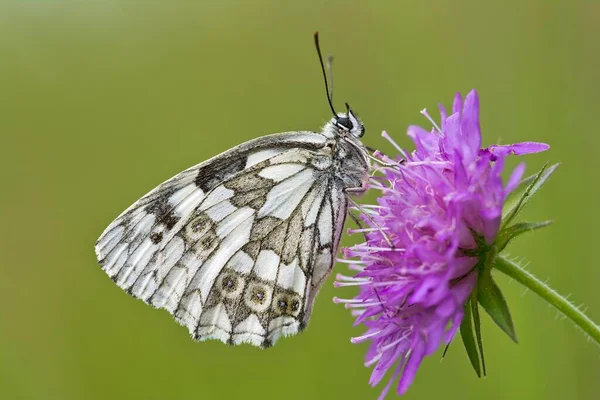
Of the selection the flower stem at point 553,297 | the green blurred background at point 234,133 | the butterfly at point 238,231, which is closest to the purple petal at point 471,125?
the flower stem at point 553,297

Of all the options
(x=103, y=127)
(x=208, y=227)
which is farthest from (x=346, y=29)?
(x=208, y=227)

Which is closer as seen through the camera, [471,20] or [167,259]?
[167,259]

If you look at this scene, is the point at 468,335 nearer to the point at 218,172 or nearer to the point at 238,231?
the point at 238,231

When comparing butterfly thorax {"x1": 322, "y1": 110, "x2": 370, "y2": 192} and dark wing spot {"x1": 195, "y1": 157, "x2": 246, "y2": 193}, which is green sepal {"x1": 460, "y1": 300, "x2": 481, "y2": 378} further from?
dark wing spot {"x1": 195, "y1": 157, "x2": 246, "y2": 193}

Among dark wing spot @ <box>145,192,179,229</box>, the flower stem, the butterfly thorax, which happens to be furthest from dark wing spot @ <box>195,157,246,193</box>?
the flower stem

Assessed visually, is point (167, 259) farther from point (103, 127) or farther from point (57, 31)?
point (57, 31)
